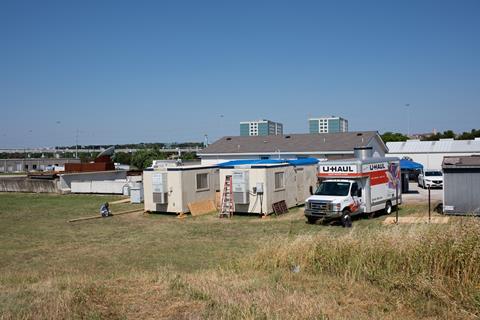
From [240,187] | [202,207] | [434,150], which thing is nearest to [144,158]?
[434,150]

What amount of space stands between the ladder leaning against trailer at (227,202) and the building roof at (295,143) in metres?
20.0

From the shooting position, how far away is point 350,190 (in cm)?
2150

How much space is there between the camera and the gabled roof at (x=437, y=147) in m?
51.8

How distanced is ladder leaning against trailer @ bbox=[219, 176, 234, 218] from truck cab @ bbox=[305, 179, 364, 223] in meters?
5.01

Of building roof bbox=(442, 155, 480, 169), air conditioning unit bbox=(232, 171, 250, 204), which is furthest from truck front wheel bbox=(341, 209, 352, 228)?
air conditioning unit bbox=(232, 171, 250, 204)

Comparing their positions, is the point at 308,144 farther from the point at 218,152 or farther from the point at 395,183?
the point at 395,183

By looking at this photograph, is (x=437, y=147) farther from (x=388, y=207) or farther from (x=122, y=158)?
(x=122, y=158)

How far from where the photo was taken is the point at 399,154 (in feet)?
178

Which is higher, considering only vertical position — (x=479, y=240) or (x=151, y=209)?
(x=479, y=240)

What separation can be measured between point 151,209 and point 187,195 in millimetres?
2447

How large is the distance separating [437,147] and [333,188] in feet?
118

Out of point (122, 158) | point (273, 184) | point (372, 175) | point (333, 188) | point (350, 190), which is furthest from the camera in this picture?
point (122, 158)

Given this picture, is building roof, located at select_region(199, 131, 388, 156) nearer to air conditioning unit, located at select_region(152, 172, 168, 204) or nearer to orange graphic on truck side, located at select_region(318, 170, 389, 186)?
orange graphic on truck side, located at select_region(318, 170, 389, 186)

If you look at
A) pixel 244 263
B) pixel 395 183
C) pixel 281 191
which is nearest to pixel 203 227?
pixel 281 191
